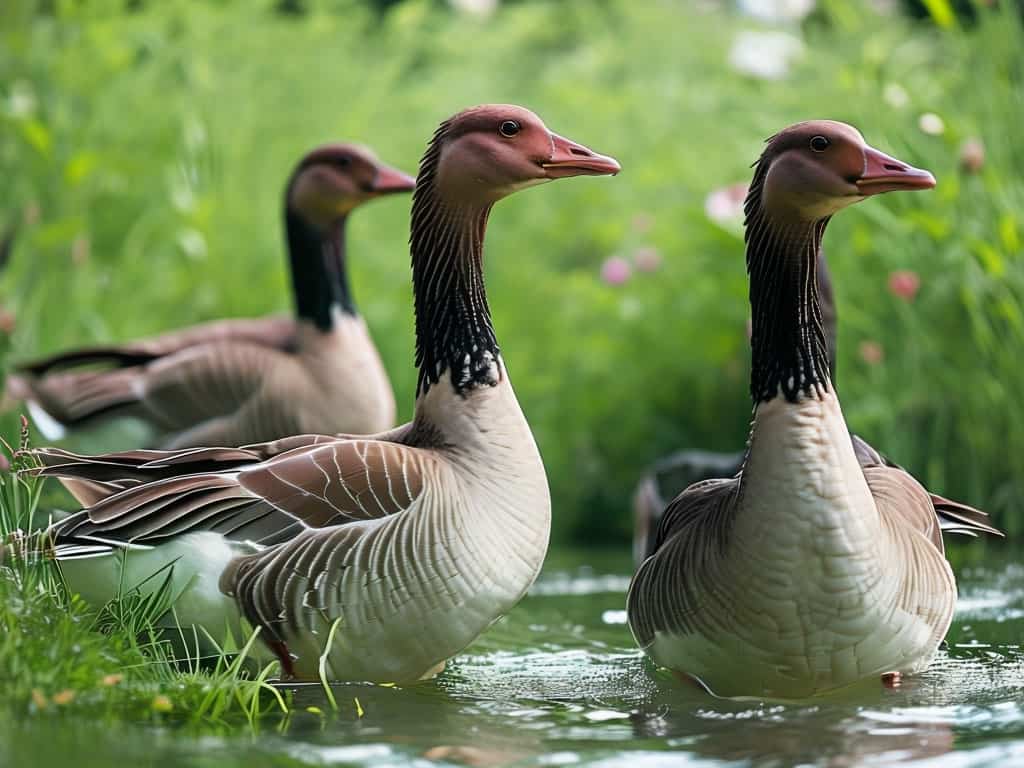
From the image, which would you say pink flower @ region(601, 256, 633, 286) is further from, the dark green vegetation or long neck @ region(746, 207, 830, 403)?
long neck @ region(746, 207, 830, 403)

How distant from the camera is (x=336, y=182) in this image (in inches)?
313

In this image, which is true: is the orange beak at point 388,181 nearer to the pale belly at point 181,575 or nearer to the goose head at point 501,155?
the goose head at point 501,155

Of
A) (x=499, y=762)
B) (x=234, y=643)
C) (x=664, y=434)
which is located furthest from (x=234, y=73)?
(x=499, y=762)

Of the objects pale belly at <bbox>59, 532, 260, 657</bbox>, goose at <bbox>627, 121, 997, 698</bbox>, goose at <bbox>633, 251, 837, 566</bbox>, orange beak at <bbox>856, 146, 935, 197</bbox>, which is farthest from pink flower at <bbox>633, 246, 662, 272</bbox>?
pale belly at <bbox>59, 532, 260, 657</bbox>

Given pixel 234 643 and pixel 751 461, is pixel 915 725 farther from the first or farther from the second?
pixel 234 643

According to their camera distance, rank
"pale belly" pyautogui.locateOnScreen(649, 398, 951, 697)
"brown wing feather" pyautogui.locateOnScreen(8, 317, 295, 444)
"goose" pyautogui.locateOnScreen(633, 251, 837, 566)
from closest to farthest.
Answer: "pale belly" pyautogui.locateOnScreen(649, 398, 951, 697)
"goose" pyautogui.locateOnScreen(633, 251, 837, 566)
"brown wing feather" pyautogui.locateOnScreen(8, 317, 295, 444)

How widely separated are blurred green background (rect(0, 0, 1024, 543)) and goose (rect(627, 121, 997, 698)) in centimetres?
337

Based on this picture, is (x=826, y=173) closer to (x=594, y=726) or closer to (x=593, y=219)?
(x=594, y=726)

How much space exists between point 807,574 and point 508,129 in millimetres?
1780

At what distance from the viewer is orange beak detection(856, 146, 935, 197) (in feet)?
13.7

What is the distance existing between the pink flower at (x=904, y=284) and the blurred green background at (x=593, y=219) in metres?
0.02

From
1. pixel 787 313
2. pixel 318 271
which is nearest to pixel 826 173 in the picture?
pixel 787 313

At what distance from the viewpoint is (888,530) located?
14.1 feet

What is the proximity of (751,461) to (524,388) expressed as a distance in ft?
18.1
